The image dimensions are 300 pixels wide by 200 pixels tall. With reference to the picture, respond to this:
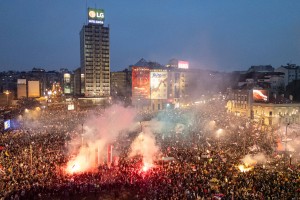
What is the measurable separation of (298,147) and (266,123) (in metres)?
18.6

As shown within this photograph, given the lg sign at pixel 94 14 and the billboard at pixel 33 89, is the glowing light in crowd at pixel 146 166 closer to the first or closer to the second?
the billboard at pixel 33 89

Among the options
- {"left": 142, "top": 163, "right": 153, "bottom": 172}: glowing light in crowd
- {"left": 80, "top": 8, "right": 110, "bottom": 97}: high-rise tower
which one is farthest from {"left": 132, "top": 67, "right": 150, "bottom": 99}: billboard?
{"left": 142, "top": 163, "right": 153, "bottom": 172}: glowing light in crowd

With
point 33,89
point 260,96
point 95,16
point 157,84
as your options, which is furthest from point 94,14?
point 260,96

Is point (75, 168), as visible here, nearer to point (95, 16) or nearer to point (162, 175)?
point (162, 175)

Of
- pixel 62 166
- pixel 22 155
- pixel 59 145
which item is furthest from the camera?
pixel 59 145

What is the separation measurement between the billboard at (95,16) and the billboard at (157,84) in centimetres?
2972

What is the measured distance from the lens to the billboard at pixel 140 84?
61.6 meters

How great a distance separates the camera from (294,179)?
16.5m

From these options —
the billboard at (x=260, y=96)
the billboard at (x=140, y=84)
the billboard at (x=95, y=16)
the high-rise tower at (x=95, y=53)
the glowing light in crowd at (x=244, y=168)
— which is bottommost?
the glowing light in crowd at (x=244, y=168)

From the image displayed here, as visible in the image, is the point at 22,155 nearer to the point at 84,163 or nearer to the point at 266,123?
the point at 84,163

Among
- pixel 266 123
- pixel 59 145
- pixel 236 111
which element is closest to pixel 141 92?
pixel 236 111

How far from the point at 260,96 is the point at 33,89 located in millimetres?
57202

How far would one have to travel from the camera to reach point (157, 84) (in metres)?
65.5

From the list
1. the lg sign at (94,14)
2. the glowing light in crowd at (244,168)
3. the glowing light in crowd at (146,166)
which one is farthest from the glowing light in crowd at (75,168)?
the lg sign at (94,14)
